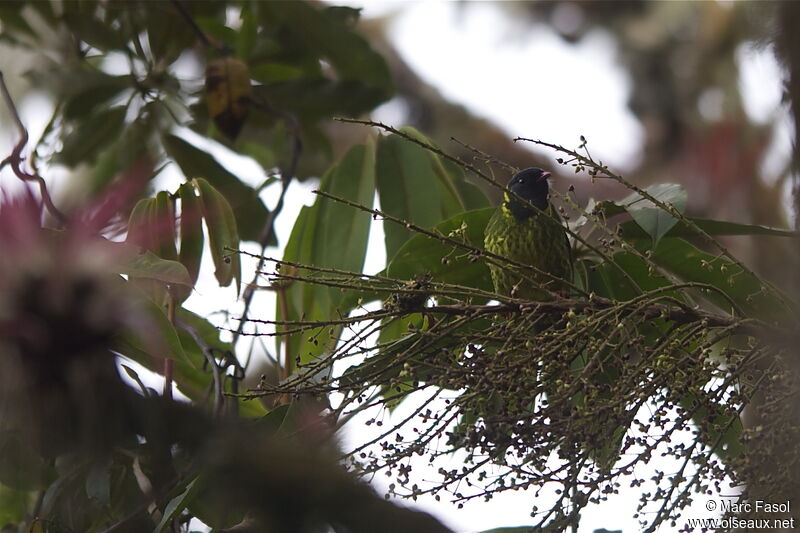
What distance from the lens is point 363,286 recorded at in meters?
1.29

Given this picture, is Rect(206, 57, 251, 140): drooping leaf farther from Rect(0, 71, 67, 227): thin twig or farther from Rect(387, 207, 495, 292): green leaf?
Rect(387, 207, 495, 292): green leaf

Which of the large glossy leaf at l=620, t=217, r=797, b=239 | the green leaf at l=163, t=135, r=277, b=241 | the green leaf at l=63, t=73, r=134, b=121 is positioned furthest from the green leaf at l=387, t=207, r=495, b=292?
the green leaf at l=63, t=73, r=134, b=121

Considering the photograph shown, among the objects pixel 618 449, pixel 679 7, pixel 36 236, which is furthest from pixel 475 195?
pixel 679 7

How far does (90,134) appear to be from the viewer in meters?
2.48

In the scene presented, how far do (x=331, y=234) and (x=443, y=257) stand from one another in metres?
0.46

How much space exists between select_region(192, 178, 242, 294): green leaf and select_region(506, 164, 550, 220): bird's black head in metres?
0.59

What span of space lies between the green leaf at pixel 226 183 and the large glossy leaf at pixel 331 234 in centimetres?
29

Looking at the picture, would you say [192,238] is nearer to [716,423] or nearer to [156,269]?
[156,269]

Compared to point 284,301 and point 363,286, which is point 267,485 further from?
point 284,301

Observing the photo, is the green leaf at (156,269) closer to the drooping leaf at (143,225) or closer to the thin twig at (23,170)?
the drooping leaf at (143,225)

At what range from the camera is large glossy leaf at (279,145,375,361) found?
190 cm

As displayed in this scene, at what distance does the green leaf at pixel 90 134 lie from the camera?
2477mm

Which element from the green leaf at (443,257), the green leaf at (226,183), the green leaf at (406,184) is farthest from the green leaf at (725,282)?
the green leaf at (226,183)

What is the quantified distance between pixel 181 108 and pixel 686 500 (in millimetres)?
1671
